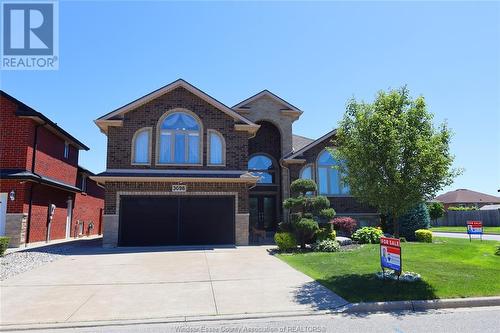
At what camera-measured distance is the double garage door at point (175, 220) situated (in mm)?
18406

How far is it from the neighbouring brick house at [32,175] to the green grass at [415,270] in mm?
12763

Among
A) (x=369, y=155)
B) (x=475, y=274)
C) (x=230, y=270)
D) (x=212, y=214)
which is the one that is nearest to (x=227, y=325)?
(x=230, y=270)

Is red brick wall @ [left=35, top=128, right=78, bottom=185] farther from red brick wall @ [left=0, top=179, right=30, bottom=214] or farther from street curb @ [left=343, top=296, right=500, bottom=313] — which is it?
street curb @ [left=343, top=296, right=500, bottom=313]

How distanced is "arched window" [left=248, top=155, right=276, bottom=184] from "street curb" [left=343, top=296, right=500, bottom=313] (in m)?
18.1

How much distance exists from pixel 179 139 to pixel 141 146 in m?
1.98

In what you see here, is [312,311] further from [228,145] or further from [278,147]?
[278,147]

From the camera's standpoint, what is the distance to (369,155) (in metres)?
10.1

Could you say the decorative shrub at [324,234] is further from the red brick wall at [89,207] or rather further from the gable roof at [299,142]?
the red brick wall at [89,207]

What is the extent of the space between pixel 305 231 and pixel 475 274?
24.8ft

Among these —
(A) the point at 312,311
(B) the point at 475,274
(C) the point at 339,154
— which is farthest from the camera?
(C) the point at 339,154

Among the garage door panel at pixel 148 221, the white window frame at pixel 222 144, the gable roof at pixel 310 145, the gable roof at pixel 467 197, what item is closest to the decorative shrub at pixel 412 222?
the gable roof at pixel 310 145

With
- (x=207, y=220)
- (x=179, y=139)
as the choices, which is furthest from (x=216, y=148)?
(x=207, y=220)

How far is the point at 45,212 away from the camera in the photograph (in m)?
20.6

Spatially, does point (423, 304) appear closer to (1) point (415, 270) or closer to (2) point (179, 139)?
(1) point (415, 270)
